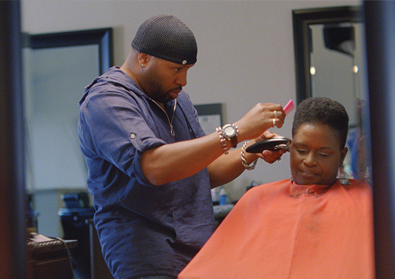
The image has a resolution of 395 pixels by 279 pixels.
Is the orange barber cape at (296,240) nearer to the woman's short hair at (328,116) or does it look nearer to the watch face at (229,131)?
the woman's short hair at (328,116)

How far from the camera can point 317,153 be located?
1.43 metres

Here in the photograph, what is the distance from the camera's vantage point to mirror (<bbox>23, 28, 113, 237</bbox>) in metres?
3.78

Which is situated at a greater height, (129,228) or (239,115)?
(239,115)

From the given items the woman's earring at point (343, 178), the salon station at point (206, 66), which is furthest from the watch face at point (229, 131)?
the salon station at point (206, 66)

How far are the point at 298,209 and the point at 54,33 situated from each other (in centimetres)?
328

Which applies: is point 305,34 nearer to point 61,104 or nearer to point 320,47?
point 320,47

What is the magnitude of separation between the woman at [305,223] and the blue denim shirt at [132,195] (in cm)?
8

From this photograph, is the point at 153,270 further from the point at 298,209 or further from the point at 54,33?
the point at 54,33

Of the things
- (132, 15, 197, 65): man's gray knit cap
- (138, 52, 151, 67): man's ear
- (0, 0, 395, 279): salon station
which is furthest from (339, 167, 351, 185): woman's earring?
(0, 0, 395, 279): salon station

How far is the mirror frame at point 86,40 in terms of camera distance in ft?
12.7

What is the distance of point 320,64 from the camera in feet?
11.6

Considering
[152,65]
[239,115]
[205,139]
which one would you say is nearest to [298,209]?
[205,139]

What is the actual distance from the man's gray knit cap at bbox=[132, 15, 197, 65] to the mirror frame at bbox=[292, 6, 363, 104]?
7.79 feet

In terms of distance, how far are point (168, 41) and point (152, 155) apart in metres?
0.44
